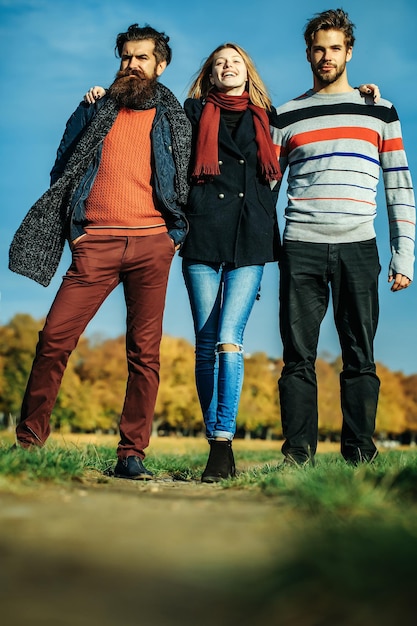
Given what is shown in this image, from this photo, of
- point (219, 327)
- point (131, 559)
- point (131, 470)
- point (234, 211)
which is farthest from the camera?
point (234, 211)

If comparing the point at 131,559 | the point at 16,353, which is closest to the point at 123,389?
the point at 16,353

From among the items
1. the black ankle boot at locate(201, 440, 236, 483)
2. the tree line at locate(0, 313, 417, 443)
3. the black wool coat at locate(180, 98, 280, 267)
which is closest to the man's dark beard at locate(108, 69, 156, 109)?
the black wool coat at locate(180, 98, 280, 267)

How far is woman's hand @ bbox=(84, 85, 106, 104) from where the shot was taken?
547cm

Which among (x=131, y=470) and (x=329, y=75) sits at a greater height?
(x=329, y=75)

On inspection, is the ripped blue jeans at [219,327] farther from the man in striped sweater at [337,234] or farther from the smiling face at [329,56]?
the smiling face at [329,56]

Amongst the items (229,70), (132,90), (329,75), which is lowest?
(132,90)

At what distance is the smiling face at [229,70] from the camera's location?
17.2 feet

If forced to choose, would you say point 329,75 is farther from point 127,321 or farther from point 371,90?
point 127,321

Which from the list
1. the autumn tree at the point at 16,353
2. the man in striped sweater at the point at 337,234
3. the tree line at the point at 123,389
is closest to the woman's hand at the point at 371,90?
the man in striped sweater at the point at 337,234

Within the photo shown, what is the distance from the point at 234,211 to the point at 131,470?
1948 mm

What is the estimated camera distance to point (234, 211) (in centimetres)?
510

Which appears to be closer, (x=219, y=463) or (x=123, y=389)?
(x=219, y=463)

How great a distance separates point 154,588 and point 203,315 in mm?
3244

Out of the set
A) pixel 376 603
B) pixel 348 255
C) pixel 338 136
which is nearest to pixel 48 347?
pixel 348 255
